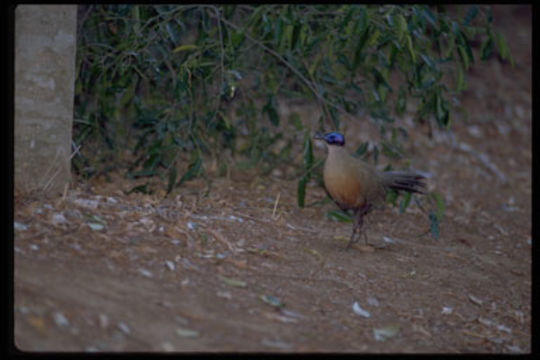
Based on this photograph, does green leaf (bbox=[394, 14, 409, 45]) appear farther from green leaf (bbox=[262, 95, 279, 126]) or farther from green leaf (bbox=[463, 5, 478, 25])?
green leaf (bbox=[262, 95, 279, 126])

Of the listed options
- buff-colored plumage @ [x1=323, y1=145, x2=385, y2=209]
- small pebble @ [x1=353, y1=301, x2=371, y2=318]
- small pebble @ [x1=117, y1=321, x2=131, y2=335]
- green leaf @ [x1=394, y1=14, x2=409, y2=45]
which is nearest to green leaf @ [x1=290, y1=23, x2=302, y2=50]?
green leaf @ [x1=394, y1=14, x2=409, y2=45]

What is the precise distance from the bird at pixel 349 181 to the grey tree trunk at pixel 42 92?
6.90ft

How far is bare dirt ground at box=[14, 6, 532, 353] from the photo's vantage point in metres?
3.21

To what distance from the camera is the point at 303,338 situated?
11.6 feet

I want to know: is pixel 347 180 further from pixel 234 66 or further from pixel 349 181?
pixel 234 66

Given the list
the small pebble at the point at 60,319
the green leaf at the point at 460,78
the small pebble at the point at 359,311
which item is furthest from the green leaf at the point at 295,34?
the small pebble at the point at 60,319

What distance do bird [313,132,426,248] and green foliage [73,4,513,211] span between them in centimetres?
20

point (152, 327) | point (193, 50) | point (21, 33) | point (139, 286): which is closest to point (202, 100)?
point (193, 50)

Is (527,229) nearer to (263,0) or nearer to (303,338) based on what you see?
(263,0)

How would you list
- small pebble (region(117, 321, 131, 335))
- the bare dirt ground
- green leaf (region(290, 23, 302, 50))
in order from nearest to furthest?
1. small pebble (region(117, 321, 131, 335))
2. the bare dirt ground
3. green leaf (region(290, 23, 302, 50))

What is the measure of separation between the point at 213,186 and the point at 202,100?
0.90 metres

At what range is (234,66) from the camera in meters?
5.38

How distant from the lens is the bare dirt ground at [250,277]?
3.21 metres

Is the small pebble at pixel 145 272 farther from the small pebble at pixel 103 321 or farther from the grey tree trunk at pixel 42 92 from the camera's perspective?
the grey tree trunk at pixel 42 92
